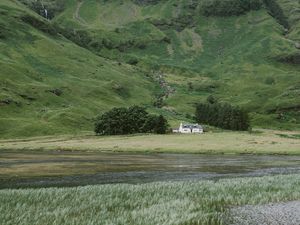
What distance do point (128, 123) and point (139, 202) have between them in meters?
147

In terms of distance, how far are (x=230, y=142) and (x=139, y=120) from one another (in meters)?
50.7

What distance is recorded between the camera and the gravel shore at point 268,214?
29234 mm

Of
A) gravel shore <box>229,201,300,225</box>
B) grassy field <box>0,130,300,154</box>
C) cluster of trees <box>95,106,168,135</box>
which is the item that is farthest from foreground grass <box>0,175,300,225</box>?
cluster of trees <box>95,106,168,135</box>

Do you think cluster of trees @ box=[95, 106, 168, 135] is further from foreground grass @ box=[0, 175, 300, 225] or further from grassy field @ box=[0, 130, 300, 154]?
foreground grass @ box=[0, 175, 300, 225]

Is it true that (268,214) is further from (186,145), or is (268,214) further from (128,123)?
(128,123)

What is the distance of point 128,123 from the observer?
18288 centimetres

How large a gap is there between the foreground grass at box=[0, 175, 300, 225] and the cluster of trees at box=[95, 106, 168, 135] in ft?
439

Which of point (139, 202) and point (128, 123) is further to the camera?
point (128, 123)

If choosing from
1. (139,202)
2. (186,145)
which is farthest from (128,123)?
(139,202)

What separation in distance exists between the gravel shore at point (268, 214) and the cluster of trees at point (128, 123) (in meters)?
147

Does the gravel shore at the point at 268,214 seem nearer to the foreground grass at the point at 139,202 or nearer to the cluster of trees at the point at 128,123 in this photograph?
the foreground grass at the point at 139,202

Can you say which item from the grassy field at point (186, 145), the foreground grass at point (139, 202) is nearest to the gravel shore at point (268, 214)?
the foreground grass at point (139, 202)

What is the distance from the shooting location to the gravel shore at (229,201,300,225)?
2923cm

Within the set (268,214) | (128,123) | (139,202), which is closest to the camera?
(268,214)
